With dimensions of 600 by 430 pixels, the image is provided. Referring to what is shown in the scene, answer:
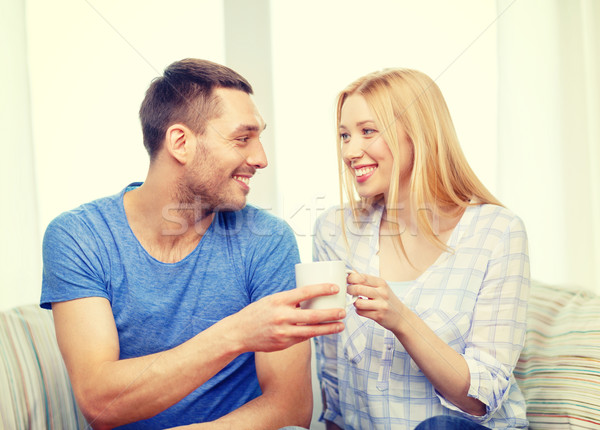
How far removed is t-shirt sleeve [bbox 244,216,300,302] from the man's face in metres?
0.11

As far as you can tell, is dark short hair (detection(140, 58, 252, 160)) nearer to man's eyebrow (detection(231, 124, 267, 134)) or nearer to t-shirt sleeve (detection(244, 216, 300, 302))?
man's eyebrow (detection(231, 124, 267, 134))

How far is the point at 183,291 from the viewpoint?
1.17 metres

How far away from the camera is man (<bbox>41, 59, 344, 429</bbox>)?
92 cm

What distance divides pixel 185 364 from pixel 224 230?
0.43 meters

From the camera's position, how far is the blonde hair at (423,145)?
135 cm

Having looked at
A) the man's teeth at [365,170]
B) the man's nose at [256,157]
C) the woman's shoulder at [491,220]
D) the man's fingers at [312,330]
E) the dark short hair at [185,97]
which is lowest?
the man's fingers at [312,330]

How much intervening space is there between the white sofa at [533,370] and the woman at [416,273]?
9cm

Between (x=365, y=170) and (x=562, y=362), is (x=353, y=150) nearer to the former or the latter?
(x=365, y=170)

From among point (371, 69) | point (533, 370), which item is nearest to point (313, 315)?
point (533, 370)

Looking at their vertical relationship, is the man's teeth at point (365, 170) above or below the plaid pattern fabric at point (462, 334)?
above

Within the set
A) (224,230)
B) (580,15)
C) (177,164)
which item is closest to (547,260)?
(580,15)

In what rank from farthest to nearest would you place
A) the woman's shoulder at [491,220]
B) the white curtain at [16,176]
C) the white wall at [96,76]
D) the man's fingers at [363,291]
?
the white wall at [96,76], the white curtain at [16,176], the woman's shoulder at [491,220], the man's fingers at [363,291]

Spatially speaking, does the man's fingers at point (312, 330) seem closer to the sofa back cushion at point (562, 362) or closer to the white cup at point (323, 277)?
the white cup at point (323, 277)

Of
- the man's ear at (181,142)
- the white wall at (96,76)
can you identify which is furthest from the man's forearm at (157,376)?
the white wall at (96,76)
